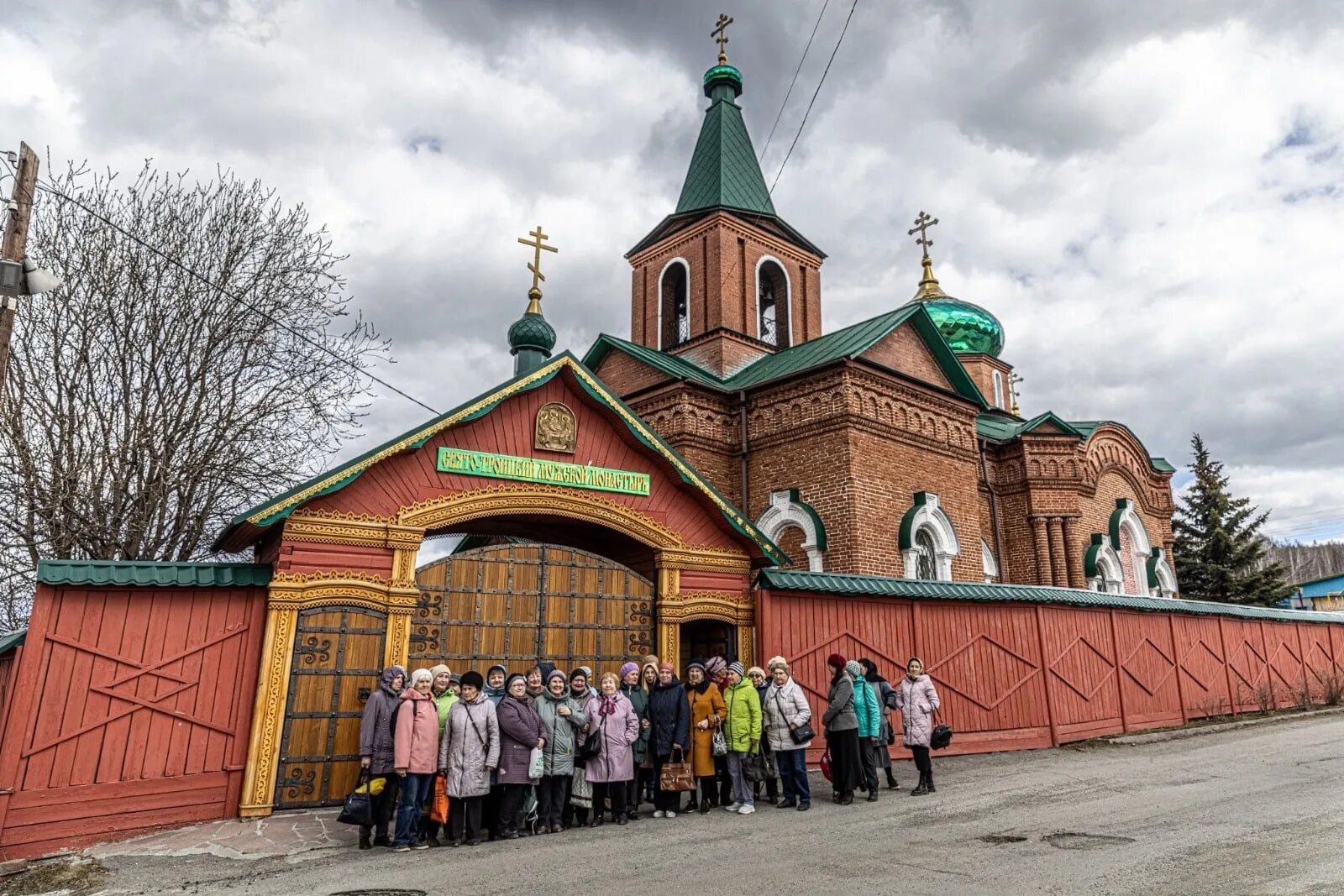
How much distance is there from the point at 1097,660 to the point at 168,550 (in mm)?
13660

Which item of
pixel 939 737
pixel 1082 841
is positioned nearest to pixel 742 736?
pixel 939 737

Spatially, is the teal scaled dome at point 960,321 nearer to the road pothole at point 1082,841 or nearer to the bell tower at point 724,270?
the bell tower at point 724,270

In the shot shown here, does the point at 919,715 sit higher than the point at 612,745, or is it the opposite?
the point at 919,715

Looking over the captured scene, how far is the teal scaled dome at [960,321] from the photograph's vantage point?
26.7m

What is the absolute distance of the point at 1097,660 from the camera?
42.9 feet

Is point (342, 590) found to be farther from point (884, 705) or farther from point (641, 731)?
point (884, 705)

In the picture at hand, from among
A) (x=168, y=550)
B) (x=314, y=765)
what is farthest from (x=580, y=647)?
(x=168, y=550)

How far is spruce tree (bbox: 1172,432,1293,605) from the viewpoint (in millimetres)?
27906

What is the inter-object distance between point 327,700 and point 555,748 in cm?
238

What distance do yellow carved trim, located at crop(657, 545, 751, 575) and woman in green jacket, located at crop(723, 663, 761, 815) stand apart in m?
2.44

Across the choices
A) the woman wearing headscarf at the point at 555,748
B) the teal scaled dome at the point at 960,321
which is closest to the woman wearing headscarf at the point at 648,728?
the woman wearing headscarf at the point at 555,748

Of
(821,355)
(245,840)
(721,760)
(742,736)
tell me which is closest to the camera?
(245,840)

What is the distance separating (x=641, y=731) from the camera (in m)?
7.59

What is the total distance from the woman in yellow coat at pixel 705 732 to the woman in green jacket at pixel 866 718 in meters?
1.37
